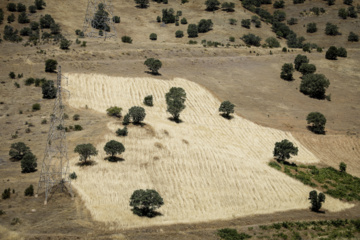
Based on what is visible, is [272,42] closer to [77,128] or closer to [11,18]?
[11,18]

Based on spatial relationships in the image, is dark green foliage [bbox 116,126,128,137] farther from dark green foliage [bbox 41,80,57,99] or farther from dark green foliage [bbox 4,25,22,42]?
dark green foliage [bbox 4,25,22,42]

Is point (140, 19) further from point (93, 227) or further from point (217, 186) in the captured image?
point (93, 227)

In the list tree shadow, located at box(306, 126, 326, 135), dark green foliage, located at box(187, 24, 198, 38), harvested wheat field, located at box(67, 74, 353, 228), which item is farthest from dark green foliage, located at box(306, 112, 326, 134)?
dark green foliage, located at box(187, 24, 198, 38)

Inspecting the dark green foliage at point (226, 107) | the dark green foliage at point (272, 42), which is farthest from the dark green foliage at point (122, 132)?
the dark green foliage at point (272, 42)

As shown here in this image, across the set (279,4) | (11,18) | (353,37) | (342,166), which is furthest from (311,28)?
(11,18)

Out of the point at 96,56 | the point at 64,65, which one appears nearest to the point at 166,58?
the point at 96,56

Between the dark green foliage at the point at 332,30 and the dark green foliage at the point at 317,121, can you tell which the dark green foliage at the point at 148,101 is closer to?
the dark green foliage at the point at 317,121
